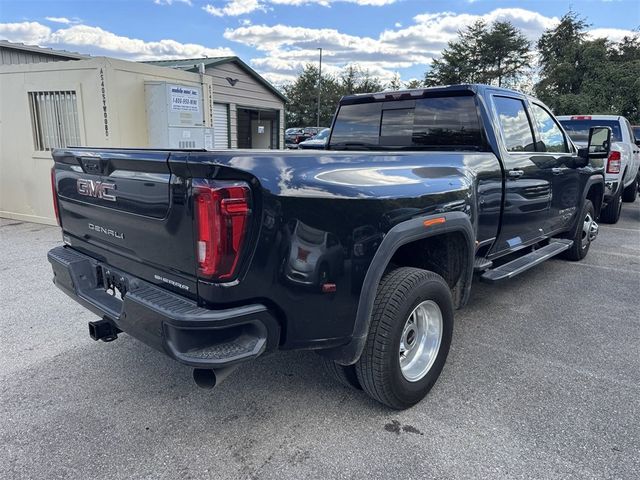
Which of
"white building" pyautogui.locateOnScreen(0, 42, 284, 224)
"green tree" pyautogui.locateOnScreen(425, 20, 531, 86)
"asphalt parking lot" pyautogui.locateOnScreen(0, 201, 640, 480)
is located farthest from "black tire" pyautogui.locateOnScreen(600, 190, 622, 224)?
"green tree" pyautogui.locateOnScreen(425, 20, 531, 86)

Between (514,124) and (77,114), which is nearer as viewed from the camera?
(514,124)

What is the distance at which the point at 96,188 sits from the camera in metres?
2.70

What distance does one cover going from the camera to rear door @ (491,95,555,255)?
393 centimetres

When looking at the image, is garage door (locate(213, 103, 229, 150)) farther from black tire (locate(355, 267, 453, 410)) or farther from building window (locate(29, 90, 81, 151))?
black tire (locate(355, 267, 453, 410))

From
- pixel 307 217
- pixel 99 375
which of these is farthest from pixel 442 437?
pixel 99 375

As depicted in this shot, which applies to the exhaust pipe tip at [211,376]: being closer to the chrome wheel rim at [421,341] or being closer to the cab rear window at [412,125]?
the chrome wheel rim at [421,341]

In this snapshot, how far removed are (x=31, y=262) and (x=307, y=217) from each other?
5.17m

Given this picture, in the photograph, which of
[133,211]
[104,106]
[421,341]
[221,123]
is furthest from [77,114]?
[221,123]

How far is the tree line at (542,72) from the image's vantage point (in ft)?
74.4

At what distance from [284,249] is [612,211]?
902 cm

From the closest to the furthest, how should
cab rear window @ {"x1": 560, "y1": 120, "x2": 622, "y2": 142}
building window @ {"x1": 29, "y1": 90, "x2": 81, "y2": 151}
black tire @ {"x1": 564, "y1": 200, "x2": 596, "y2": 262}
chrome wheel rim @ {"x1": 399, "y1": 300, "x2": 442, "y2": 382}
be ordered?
chrome wheel rim @ {"x1": 399, "y1": 300, "x2": 442, "y2": 382} < black tire @ {"x1": 564, "y1": 200, "x2": 596, "y2": 262} < building window @ {"x1": 29, "y1": 90, "x2": 81, "y2": 151} < cab rear window @ {"x1": 560, "y1": 120, "x2": 622, "y2": 142}

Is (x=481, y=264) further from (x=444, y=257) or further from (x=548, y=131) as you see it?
(x=548, y=131)

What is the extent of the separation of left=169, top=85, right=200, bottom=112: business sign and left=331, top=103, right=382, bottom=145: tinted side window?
4.10m

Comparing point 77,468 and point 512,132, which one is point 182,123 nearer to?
point 512,132
